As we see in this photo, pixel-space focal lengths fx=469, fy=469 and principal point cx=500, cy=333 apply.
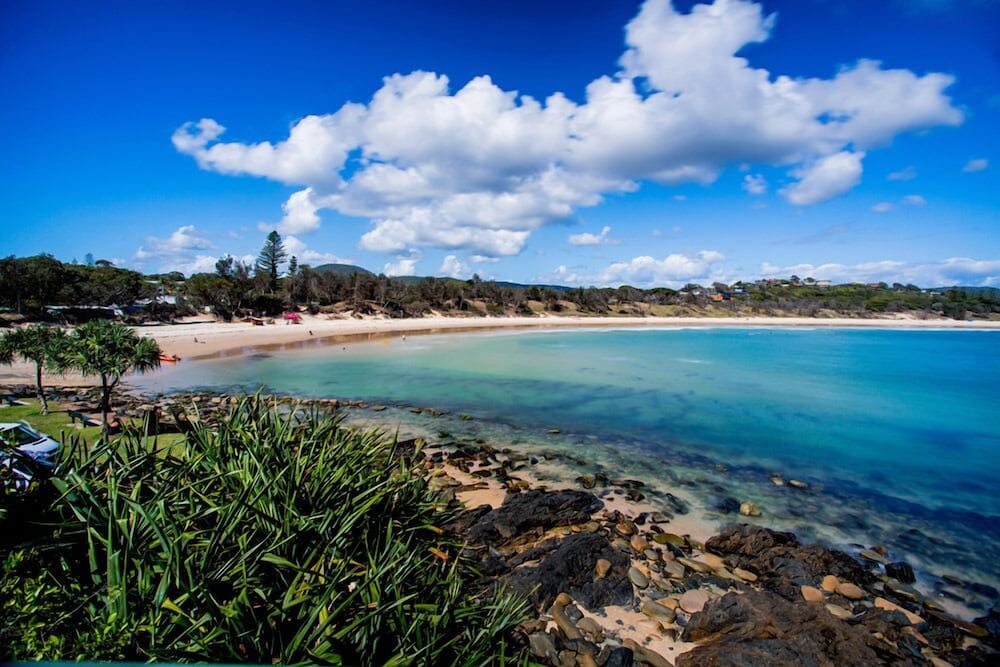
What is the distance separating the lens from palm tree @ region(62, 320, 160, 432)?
574 inches

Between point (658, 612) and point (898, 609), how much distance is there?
3.99 meters

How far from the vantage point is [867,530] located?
10.5 m

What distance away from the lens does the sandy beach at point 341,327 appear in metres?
36.7

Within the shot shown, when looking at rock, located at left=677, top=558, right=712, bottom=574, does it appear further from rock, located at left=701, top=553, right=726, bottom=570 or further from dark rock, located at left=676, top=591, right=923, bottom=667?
dark rock, located at left=676, top=591, right=923, bottom=667

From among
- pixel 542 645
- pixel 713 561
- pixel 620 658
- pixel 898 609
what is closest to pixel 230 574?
pixel 542 645

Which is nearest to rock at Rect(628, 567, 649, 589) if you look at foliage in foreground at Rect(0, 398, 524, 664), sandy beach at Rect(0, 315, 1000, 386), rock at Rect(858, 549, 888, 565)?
foliage in foreground at Rect(0, 398, 524, 664)

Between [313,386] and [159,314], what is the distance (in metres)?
37.9

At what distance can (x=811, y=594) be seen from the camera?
25.0 feet

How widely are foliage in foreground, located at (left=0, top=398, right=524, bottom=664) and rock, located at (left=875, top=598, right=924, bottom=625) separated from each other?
7.13 m

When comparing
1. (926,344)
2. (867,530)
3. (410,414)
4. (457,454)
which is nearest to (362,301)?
(410,414)

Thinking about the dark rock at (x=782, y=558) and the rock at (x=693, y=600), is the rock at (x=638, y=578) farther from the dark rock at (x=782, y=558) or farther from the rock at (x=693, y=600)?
the dark rock at (x=782, y=558)

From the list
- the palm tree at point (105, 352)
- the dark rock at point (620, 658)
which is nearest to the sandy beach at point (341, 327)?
the palm tree at point (105, 352)

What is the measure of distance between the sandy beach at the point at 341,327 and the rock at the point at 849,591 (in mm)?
24863

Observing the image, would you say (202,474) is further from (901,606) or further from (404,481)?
(901,606)
